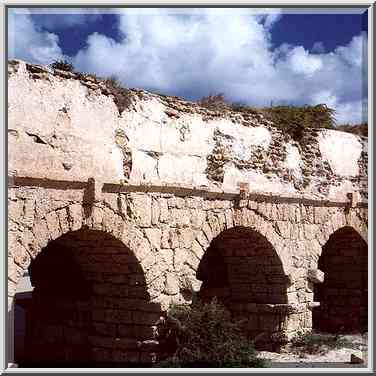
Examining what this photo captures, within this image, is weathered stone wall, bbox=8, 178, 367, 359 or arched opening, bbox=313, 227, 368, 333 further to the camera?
Result: arched opening, bbox=313, 227, 368, 333

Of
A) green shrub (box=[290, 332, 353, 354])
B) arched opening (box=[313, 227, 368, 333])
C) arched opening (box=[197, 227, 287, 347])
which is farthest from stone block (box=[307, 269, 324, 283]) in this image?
arched opening (box=[313, 227, 368, 333])

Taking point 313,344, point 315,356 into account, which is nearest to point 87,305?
point 315,356

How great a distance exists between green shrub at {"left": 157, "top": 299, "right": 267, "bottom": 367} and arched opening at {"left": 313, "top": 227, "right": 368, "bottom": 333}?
4.27 meters

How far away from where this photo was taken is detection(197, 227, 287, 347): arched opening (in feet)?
30.8

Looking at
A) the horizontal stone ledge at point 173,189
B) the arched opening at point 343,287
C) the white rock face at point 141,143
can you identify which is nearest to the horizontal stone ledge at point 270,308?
the horizontal stone ledge at point 173,189

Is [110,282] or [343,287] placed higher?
[110,282]

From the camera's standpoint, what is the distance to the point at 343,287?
38.4ft

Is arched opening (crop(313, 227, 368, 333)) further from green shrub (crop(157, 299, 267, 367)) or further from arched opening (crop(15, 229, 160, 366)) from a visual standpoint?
arched opening (crop(15, 229, 160, 366))

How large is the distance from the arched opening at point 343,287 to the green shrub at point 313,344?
1519mm

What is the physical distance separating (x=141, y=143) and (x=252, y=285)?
10.8ft

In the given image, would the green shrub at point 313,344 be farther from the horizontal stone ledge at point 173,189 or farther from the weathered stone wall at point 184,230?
the horizontal stone ledge at point 173,189

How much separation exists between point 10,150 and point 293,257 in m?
5.24

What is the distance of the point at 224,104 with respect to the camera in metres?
9.27

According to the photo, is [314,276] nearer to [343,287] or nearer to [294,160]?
[294,160]
